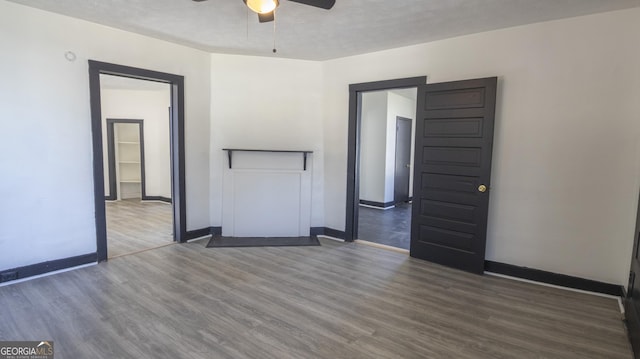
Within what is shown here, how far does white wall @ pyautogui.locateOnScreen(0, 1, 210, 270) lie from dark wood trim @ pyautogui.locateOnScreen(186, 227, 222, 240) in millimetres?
1170

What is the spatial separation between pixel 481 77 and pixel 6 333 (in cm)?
477

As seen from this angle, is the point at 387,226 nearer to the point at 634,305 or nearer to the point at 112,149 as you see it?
the point at 634,305

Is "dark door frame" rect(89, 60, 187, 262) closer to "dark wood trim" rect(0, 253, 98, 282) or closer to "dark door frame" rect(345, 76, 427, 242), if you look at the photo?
"dark wood trim" rect(0, 253, 98, 282)

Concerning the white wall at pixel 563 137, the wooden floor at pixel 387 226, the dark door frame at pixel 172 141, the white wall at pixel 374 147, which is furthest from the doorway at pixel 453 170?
the white wall at pixel 374 147

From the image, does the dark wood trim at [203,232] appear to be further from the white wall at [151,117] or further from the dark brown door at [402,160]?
the dark brown door at [402,160]

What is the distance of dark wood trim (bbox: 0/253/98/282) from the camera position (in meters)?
3.11

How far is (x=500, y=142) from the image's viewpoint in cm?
349

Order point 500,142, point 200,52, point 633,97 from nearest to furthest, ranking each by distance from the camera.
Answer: point 633,97 → point 500,142 → point 200,52

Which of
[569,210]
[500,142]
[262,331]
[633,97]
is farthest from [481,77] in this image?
[262,331]

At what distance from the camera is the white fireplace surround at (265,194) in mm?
4730

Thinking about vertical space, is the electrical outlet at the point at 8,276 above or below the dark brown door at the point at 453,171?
below

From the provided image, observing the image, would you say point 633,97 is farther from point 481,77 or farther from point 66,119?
point 66,119

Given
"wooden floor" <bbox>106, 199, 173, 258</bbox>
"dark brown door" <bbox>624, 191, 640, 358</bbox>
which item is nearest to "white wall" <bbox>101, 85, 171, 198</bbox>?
"wooden floor" <bbox>106, 199, 173, 258</bbox>

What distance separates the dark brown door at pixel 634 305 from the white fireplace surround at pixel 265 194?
11.8 ft
